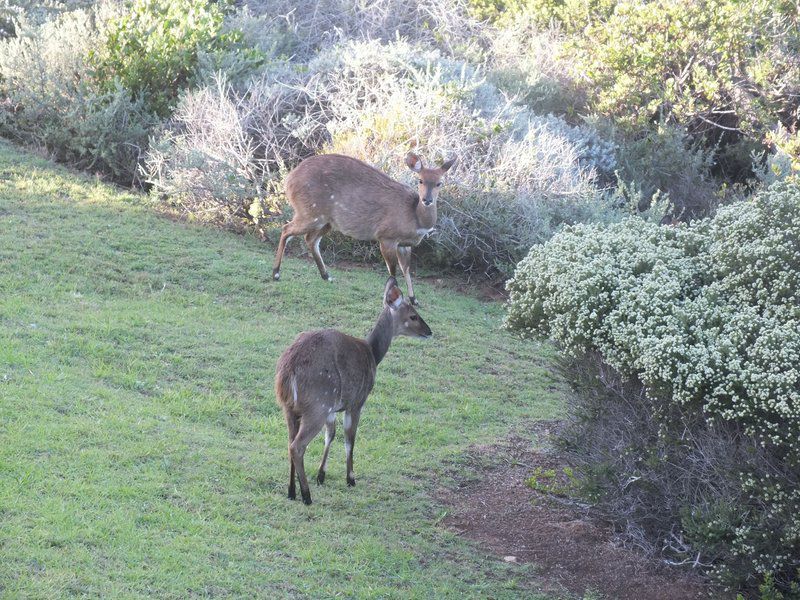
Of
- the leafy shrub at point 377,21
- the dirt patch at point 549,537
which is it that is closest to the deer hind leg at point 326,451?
the dirt patch at point 549,537

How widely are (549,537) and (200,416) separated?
8.89ft

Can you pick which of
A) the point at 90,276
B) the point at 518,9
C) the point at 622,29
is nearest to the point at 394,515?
the point at 90,276

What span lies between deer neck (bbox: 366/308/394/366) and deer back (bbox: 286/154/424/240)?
3535 millimetres

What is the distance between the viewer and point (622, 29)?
15.0 meters

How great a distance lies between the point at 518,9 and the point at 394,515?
43.5 ft

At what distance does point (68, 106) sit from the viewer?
45.5 ft

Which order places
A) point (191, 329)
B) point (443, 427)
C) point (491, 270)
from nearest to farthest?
point (443, 427) → point (191, 329) → point (491, 270)

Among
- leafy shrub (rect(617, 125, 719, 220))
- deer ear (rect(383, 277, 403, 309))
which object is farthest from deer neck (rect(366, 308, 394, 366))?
leafy shrub (rect(617, 125, 719, 220))

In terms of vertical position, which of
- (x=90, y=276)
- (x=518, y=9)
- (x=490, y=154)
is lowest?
(x=90, y=276)

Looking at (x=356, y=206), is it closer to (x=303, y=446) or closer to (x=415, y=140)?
(x=415, y=140)

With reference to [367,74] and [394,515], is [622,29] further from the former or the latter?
[394,515]

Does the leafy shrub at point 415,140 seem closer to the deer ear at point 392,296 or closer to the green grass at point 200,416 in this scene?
the green grass at point 200,416

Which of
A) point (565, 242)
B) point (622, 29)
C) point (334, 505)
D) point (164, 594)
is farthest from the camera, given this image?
point (622, 29)

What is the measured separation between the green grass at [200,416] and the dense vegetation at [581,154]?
1026 millimetres
